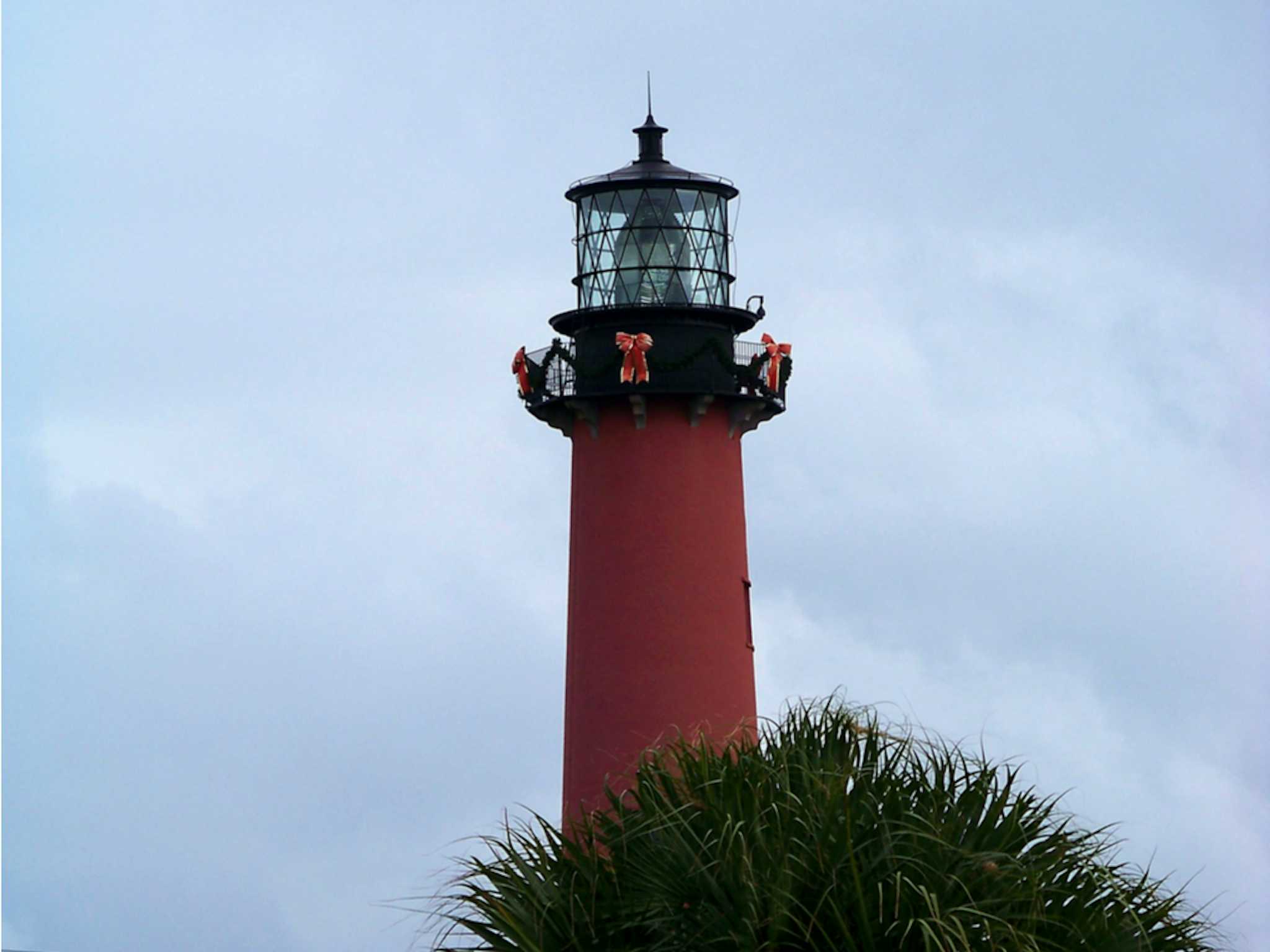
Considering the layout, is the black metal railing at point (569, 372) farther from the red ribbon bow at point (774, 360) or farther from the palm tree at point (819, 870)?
the palm tree at point (819, 870)

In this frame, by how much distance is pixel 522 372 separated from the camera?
32469 millimetres

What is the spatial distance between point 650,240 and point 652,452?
3.04 metres

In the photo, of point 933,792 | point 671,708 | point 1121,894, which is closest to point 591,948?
point 933,792

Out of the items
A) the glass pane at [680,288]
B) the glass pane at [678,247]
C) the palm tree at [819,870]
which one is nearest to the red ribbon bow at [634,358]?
the glass pane at [680,288]

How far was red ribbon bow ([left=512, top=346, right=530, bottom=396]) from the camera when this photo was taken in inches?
1273

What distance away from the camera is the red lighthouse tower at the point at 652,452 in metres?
30.9

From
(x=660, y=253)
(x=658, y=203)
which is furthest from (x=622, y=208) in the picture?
(x=660, y=253)

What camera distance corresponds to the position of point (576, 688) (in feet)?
103

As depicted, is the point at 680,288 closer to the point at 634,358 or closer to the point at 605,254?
the point at 605,254

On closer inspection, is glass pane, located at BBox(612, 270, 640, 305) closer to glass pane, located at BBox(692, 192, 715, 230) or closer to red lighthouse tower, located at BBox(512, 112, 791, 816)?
red lighthouse tower, located at BBox(512, 112, 791, 816)

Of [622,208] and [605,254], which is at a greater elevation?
[622,208]

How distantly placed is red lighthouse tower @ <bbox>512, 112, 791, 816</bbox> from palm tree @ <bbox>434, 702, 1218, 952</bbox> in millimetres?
8580

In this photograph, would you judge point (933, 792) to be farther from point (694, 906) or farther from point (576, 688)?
point (576, 688)

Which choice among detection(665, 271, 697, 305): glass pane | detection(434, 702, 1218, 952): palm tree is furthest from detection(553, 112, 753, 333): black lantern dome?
detection(434, 702, 1218, 952): palm tree
